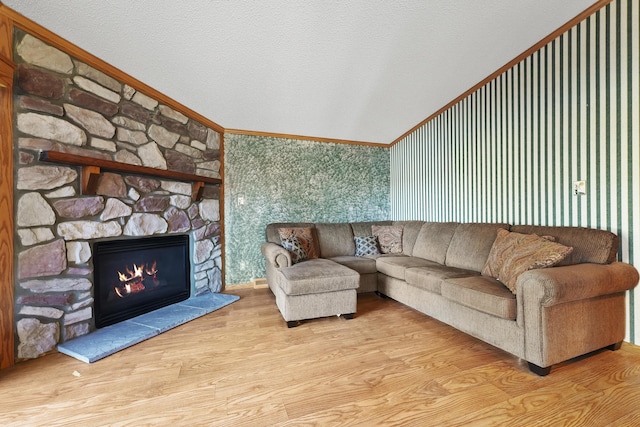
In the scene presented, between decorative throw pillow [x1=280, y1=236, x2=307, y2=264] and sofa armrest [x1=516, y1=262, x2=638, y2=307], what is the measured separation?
2064 millimetres

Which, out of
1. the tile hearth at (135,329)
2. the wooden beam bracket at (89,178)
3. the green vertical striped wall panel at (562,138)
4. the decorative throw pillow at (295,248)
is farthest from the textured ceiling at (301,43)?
the tile hearth at (135,329)

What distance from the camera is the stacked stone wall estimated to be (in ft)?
5.79

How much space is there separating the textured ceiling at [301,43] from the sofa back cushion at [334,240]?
162 centimetres

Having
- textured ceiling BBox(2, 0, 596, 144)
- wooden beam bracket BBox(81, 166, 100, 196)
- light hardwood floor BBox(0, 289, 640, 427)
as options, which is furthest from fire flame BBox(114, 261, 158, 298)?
textured ceiling BBox(2, 0, 596, 144)

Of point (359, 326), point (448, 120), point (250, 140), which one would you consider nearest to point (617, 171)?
point (448, 120)

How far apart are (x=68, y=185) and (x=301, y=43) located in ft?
6.88

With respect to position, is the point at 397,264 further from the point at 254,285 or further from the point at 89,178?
the point at 89,178

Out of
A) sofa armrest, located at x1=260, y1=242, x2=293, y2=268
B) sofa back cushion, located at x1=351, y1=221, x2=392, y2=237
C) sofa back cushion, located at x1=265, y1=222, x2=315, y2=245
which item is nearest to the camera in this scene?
sofa armrest, located at x1=260, y1=242, x2=293, y2=268

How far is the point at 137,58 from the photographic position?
2121mm

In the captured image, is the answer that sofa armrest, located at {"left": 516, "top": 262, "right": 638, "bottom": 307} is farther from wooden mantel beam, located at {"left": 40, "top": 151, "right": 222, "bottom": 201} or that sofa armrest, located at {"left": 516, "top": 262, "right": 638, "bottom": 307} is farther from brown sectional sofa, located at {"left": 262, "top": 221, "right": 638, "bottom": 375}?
wooden mantel beam, located at {"left": 40, "top": 151, "right": 222, "bottom": 201}

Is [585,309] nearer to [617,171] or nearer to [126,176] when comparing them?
[617,171]

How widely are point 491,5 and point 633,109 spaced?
122 centimetres

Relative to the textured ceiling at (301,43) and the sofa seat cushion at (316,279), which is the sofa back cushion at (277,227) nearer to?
the sofa seat cushion at (316,279)

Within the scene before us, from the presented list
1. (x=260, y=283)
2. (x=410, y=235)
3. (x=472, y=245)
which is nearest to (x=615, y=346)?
(x=472, y=245)
